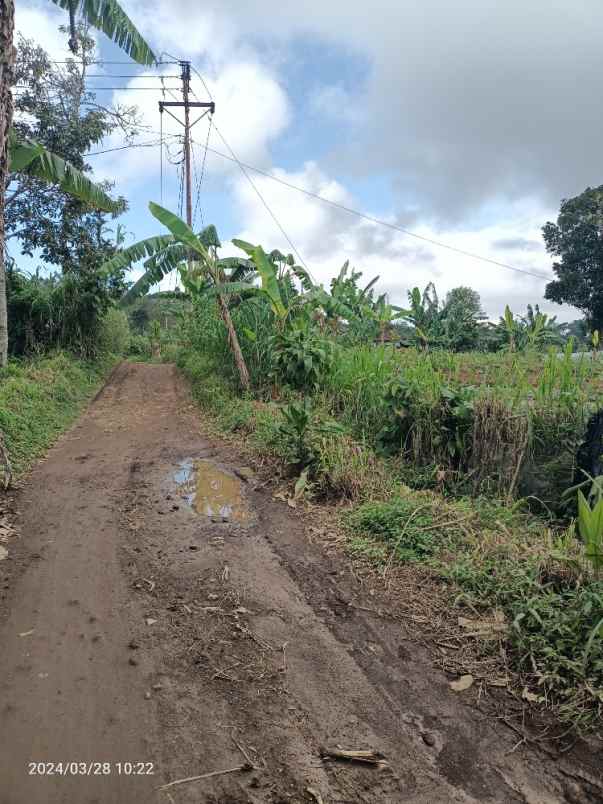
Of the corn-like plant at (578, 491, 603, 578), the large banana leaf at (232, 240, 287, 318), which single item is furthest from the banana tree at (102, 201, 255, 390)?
the corn-like plant at (578, 491, 603, 578)

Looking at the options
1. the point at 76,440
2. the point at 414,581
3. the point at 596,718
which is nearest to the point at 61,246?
the point at 76,440

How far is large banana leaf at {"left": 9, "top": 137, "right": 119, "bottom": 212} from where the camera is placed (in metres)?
8.64

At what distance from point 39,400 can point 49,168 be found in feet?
13.8

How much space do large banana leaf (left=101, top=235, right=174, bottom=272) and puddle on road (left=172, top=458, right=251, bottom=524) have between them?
227 inches

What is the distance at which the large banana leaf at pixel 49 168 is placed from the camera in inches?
340

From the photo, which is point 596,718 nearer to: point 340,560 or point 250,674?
point 250,674

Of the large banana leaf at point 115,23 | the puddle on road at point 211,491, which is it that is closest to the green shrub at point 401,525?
the puddle on road at point 211,491

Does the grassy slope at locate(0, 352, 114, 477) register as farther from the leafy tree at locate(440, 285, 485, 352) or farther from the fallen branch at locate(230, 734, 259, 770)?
the leafy tree at locate(440, 285, 485, 352)

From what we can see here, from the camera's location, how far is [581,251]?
24844 millimetres

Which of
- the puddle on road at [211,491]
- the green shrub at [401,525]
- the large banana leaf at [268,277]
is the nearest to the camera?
the green shrub at [401,525]

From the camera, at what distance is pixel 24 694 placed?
2.51 m

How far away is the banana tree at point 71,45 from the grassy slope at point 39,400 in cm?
84

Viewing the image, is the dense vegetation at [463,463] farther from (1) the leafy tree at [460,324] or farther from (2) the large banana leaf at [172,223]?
(1) the leafy tree at [460,324]

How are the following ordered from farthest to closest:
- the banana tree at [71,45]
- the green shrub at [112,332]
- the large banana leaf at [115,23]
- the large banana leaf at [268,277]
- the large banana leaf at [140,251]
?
the green shrub at [112,332]
the large banana leaf at [140,251]
the large banana leaf at [268,277]
the large banana leaf at [115,23]
the banana tree at [71,45]
